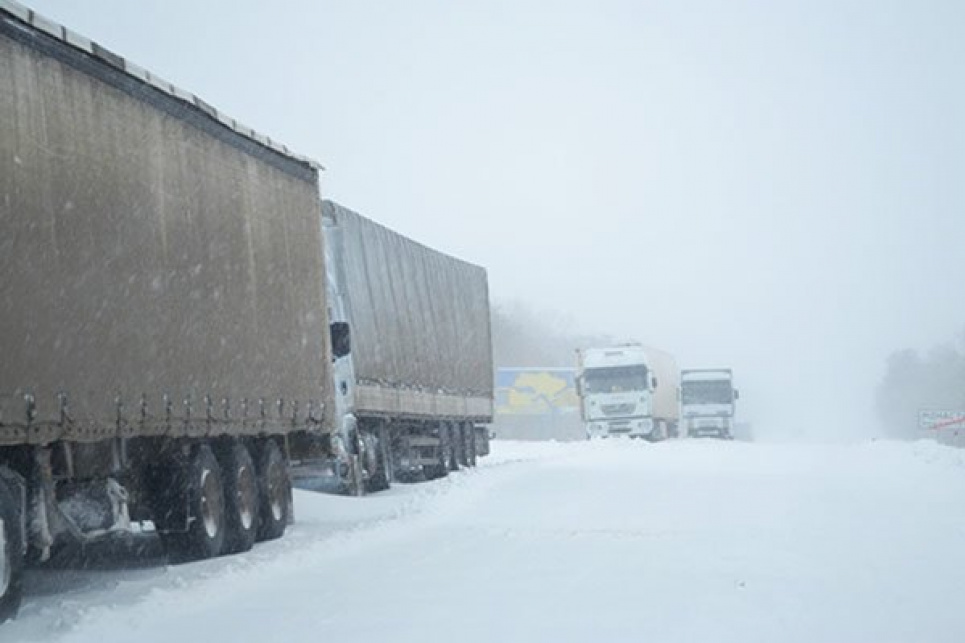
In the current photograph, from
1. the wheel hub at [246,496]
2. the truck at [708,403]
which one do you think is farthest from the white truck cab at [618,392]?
the wheel hub at [246,496]

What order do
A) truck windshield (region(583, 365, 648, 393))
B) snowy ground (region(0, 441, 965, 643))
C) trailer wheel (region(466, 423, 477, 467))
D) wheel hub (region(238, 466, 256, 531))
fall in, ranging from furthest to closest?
truck windshield (region(583, 365, 648, 393)) → trailer wheel (region(466, 423, 477, 467)) → wheel hub (region(238, 466, 256, 531)) → snowy ground (region(0, 441, 965, 643))

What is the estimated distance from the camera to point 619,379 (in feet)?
161

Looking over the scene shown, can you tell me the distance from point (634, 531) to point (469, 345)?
669 inches

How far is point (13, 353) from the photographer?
9.17 meters

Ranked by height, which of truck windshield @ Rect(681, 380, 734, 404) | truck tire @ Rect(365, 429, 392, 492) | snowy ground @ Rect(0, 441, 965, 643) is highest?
truck windshield @ Rect(681, 380, 734, 404)

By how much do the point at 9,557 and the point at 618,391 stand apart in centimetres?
4049

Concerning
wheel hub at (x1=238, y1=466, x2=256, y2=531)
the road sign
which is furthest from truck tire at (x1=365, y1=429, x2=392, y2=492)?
the road sign

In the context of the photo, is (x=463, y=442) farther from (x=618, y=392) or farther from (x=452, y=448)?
(x=618, y=392)

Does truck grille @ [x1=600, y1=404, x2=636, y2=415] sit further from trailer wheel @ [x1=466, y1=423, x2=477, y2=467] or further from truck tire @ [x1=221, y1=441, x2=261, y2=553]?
truck tire @ [x1=221, y1=441, x2=261, y2=553]

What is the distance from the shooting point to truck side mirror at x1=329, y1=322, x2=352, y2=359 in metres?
18.5

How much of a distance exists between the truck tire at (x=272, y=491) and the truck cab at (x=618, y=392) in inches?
1330

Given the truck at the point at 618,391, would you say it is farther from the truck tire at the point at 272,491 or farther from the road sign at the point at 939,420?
the truck tire at the point at 272,491

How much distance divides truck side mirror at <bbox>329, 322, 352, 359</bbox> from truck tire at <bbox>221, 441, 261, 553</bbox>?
14.4 ft

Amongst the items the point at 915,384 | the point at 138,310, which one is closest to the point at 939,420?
the point at 138,310
